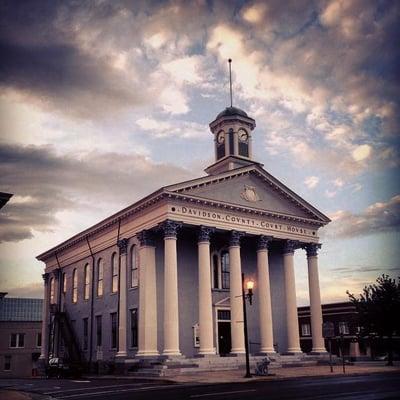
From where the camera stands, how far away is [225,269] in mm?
42938

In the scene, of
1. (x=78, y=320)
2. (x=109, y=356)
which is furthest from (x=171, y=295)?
(x=78, y=320)

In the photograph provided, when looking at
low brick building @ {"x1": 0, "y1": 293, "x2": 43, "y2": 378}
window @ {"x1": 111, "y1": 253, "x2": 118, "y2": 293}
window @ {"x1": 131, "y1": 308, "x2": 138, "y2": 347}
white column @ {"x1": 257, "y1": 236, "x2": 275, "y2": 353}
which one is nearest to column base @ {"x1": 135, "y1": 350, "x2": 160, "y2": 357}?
window @ {"x1": 131, "y1": 308, "x2": 138, "y2": 347}

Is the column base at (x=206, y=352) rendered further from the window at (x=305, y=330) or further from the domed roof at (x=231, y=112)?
the window at (x=305, y=330)

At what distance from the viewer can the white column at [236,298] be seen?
3794 centimetres

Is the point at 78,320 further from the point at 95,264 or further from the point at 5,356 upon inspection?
the point at 5,356

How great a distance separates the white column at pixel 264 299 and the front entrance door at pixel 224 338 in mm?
2530

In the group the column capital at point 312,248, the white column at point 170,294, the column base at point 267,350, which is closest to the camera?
the white column at point 170,294

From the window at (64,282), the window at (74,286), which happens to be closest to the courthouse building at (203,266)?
the window at (74,286)

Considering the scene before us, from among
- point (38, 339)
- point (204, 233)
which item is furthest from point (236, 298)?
point (38, 339)

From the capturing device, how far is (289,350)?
42.5 meters

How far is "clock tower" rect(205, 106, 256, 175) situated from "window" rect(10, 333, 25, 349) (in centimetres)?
4223

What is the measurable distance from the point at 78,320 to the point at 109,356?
8.63 meters

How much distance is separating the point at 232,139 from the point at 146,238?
12.5 metres

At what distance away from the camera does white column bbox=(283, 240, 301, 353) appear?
42688 millimetres
